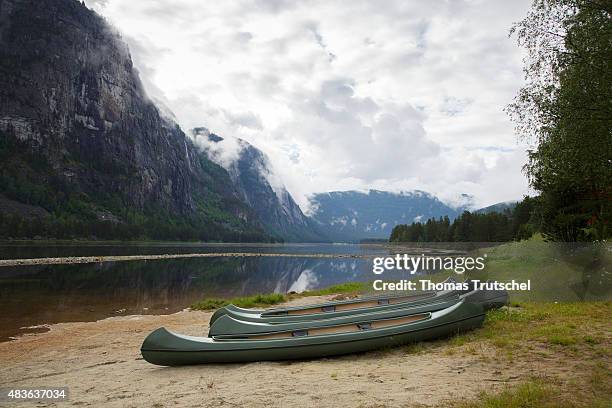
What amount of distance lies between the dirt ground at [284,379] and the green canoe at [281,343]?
0.29 m

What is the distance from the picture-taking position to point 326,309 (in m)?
19.0

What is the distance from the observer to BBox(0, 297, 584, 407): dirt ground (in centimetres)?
1013

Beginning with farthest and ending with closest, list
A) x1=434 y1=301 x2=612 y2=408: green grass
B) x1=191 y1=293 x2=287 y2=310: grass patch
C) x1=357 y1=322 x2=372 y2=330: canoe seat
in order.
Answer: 1. x1=191 y1=293 x2=287 y2=310: grass patch
2. x1=357 y1=322 x2=372 y2=330: canoe seat
3. x1=434 y1=301 x2=612 y2=408: green grass

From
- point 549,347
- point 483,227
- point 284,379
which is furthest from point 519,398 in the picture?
point 483,227

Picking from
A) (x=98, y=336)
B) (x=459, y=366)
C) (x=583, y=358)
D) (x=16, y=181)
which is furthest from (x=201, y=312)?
(x=16, y=181)

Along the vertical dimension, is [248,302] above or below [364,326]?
below

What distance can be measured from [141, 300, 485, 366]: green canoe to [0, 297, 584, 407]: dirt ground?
285 mm

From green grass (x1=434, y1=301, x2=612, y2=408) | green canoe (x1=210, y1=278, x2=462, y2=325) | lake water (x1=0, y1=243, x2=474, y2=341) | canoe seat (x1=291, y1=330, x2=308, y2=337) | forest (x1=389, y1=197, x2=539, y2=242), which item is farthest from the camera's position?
forest (x1=389, y1=197, x2=539, y2=242)

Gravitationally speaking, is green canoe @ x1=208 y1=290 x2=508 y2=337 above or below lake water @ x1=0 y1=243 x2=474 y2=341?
above

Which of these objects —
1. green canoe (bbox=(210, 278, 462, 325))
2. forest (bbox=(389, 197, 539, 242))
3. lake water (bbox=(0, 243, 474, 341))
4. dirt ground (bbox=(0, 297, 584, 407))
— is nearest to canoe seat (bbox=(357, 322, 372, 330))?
dirt ground (bbox=(0, 297, 584, 407))

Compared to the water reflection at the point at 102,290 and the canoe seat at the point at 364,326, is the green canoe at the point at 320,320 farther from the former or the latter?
the water reflection at the point at 102,290

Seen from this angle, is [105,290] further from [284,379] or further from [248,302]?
[284,379]

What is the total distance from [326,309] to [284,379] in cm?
720

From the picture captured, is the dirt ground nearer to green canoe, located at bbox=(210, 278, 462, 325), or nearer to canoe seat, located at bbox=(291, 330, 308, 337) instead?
canoe seat, located at bbox=(291, 330, 308, 337)
